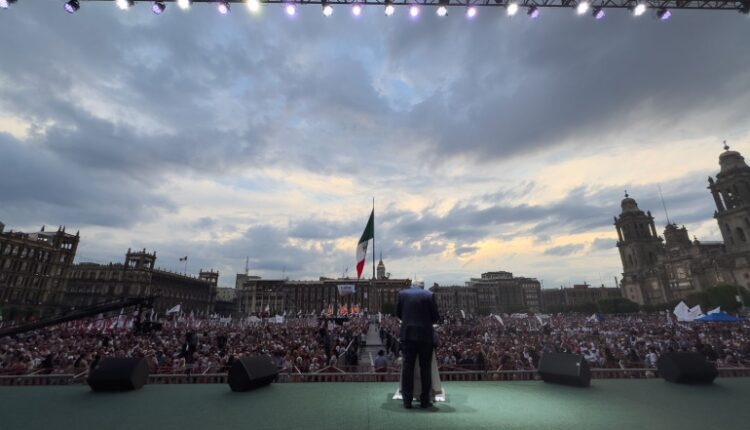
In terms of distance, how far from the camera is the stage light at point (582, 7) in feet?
36.9

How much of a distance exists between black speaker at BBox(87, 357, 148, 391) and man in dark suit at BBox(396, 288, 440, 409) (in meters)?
5.03

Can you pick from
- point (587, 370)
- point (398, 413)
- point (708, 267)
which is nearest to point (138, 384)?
point (398, 413)

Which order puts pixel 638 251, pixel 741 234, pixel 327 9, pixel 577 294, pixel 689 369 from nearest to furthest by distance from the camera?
pixel 689 369 → pixel 327 9 → pixel 741 234 → pixel 638 251 → pixel 577 294

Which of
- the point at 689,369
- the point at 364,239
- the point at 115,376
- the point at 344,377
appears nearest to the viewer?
the point at 115,376

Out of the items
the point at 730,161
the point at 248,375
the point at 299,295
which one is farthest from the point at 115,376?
the point at 299,295

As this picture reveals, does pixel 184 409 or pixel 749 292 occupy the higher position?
pixel 749 292

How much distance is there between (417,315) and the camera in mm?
4961

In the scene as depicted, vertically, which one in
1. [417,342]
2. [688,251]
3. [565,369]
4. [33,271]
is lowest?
[565,369]

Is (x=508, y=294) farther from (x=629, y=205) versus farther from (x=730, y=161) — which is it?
(x=730, y=161)

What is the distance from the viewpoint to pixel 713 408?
466cm

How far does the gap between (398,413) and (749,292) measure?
79797mm

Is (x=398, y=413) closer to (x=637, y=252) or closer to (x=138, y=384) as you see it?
(x=138, y=384)

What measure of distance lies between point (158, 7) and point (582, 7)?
14855 mm

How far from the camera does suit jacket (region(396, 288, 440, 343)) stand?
486cm
